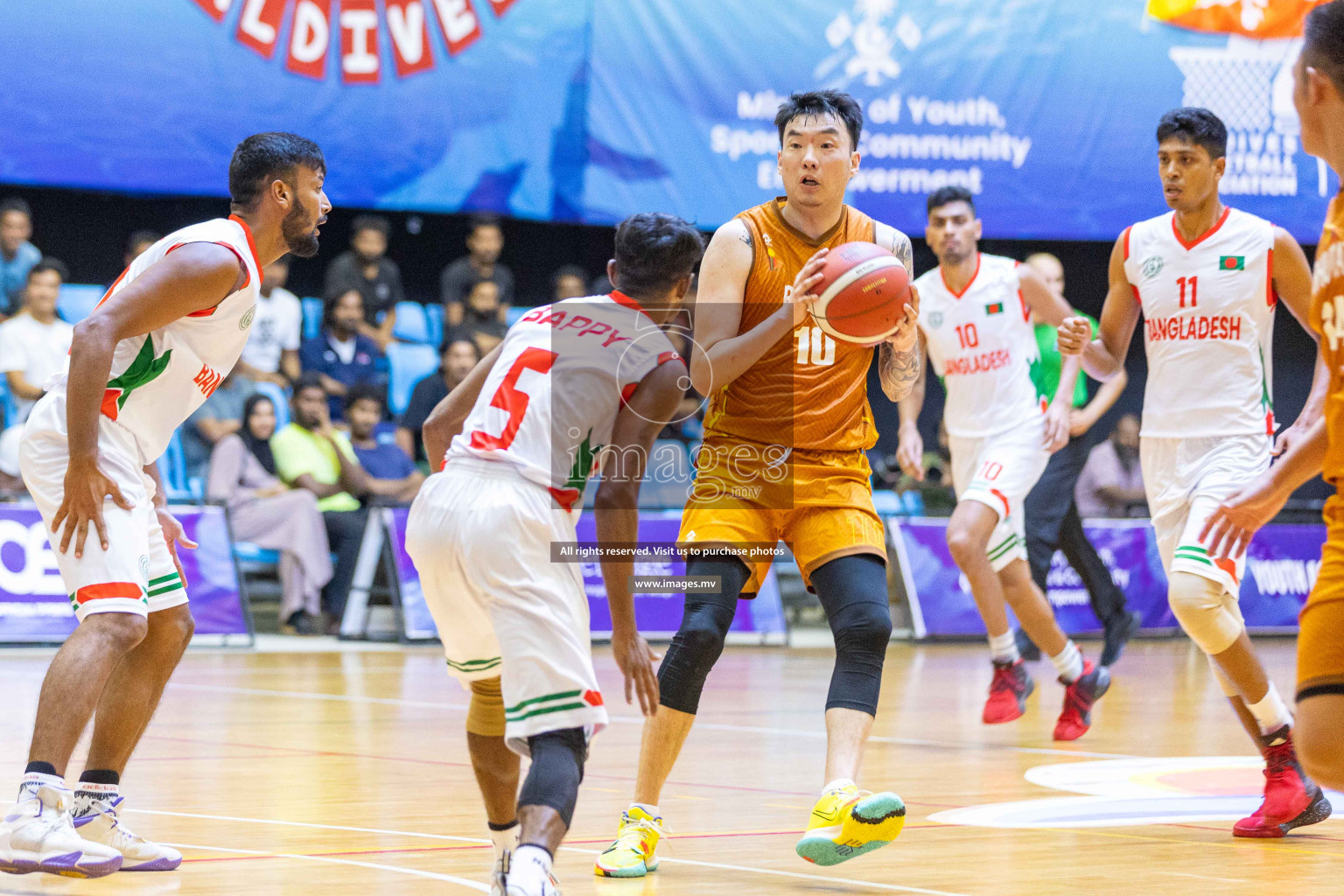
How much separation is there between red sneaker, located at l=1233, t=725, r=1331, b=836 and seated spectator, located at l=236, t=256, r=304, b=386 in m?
8.78

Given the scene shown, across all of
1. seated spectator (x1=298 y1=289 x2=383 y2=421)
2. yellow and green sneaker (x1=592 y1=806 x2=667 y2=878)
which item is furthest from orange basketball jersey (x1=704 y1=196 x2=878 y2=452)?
seated spectator (x1=298 y1=289 x2=383 y2=421)

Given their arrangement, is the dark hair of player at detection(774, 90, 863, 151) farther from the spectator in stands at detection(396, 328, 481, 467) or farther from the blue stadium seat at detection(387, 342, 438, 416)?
the blue stadium seat at detection(387, 342, 438, 416)

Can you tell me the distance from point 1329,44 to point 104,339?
9.36 feet

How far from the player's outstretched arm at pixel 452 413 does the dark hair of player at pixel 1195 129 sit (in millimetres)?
2820

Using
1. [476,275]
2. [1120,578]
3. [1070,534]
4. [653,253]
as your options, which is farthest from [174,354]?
[1120,578]

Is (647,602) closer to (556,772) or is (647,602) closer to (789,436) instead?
(789,436)

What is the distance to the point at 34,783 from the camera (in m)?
4.02

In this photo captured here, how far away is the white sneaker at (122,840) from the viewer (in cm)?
423

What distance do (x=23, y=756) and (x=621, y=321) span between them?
350 cm

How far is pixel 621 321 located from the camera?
394 centimetres

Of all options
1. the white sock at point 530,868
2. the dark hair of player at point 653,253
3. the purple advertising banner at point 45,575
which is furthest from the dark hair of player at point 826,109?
the purple advertising banner at point 45,575

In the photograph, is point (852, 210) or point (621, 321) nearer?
point (621, 321)

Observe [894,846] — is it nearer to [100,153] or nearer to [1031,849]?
[1031,849]

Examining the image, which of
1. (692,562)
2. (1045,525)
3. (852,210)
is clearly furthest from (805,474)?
(1045,525)
